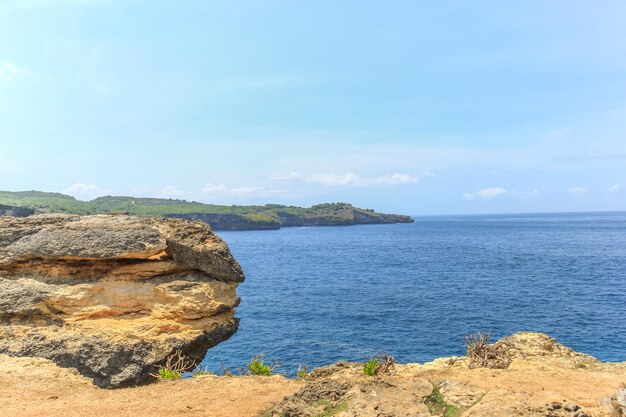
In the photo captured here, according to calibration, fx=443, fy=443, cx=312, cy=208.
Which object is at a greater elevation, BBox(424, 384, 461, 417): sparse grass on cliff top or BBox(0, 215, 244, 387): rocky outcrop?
BBox(0, 215, 244, 387): rocky outcrop

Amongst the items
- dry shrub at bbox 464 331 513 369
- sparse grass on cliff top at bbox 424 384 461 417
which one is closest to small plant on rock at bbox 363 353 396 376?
dry shrub at bbox 464 331 513 369

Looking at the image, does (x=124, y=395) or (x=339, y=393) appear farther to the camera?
(x=124, y=395)

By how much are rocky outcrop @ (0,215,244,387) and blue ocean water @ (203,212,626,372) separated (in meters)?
14.4

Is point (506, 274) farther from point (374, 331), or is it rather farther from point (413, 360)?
point (413, 360)

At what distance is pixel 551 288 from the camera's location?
60188 millimetres

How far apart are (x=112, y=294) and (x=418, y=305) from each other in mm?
39340

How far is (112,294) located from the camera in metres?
19.8

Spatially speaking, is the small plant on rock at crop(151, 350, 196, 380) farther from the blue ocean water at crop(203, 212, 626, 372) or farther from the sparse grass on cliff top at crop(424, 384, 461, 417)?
the blue ocean water at crop(203, 212, 626, 372)

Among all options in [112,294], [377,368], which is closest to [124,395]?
[112,294]

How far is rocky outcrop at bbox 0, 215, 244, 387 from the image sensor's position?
18203mm

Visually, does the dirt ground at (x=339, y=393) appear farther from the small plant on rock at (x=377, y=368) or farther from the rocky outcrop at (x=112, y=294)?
the rocky outcrop at (x=112, y=294)

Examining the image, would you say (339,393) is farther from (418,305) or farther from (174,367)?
(418,305)

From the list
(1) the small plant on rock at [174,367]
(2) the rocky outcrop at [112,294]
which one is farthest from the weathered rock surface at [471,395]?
(2) the rocky outcrop at [112,294]

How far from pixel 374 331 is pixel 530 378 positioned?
2706 centimetres
